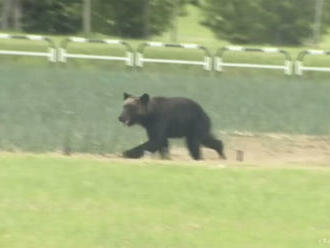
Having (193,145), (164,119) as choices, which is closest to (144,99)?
(164,119)

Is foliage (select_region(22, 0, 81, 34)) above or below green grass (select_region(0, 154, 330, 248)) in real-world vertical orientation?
above

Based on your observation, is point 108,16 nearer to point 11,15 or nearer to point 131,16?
point 131,16

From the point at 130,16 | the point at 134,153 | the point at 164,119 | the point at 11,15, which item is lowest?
the point at 134,153

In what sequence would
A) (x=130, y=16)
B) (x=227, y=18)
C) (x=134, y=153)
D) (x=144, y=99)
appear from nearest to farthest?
(x=134, y=153), (x=144, y=99), (x=130, y=16), (x=227, y=18)

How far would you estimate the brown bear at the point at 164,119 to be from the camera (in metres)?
11.4

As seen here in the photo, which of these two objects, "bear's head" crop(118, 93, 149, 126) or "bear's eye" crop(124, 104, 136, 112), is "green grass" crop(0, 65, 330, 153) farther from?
"bear's eye" crop(124, 104, 136, 112)

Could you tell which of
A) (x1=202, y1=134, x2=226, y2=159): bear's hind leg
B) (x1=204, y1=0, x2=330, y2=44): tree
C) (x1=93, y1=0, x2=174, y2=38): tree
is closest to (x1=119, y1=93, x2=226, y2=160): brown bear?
(x1=202, y1=134, x2=226, y2=159): bear's hind leg

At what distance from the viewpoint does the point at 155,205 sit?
7.30 m

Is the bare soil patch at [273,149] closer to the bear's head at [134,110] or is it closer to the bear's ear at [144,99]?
the bear's head at [134,110]

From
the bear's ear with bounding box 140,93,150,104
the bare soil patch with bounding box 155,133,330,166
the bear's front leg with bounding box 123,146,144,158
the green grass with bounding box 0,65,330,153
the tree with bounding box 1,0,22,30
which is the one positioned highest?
the tree with bounding box 1,0,22,30

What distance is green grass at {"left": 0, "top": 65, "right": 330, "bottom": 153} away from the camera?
39.7 feet

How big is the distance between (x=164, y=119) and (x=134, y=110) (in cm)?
42

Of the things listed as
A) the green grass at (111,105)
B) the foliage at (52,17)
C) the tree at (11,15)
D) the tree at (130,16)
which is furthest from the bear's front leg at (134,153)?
the foliage at (52,17)

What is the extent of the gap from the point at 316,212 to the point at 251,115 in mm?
9168
